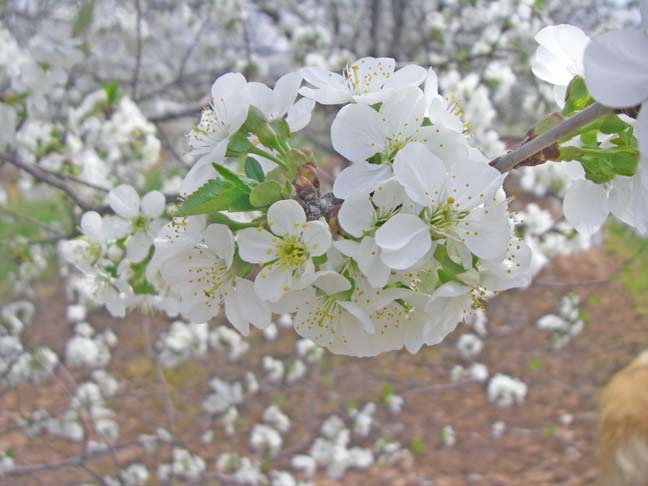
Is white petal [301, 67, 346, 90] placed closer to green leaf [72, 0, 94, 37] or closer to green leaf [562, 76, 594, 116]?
green leaf [562, 76, 594, 116]

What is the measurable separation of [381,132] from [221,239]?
270mm

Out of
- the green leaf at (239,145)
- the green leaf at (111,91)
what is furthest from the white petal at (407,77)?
the green leaf at (111,91)

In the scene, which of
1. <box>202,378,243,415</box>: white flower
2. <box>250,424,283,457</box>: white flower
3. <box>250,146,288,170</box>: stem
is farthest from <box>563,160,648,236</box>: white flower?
<box>202,378,243,415</box>: white flower

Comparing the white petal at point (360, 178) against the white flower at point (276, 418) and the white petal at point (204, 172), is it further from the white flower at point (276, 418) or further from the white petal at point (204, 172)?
the white flower at point (276, 418)

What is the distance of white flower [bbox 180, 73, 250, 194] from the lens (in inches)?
34.0

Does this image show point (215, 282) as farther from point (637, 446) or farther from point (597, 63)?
point (637, 446)

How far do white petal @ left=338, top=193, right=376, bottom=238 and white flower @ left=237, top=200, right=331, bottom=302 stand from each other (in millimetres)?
30

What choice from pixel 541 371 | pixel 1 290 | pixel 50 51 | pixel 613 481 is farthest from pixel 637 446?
pixel 1 290

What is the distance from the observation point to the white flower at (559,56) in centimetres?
90

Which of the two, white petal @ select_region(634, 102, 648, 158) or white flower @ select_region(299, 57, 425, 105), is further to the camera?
white flower @ select_region(299, 57, 425, 105)

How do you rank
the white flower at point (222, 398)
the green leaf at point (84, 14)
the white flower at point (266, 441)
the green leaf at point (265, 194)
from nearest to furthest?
the green leaf at point (265, 194)
the green leaf at point (84, 14)
the white flower at point (266, 441)
the white flower at point (222, 398)

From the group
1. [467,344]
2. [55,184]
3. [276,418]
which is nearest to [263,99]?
[55,184]

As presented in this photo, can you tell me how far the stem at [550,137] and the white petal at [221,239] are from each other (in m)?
0.35

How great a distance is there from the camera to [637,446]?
10.9ft
